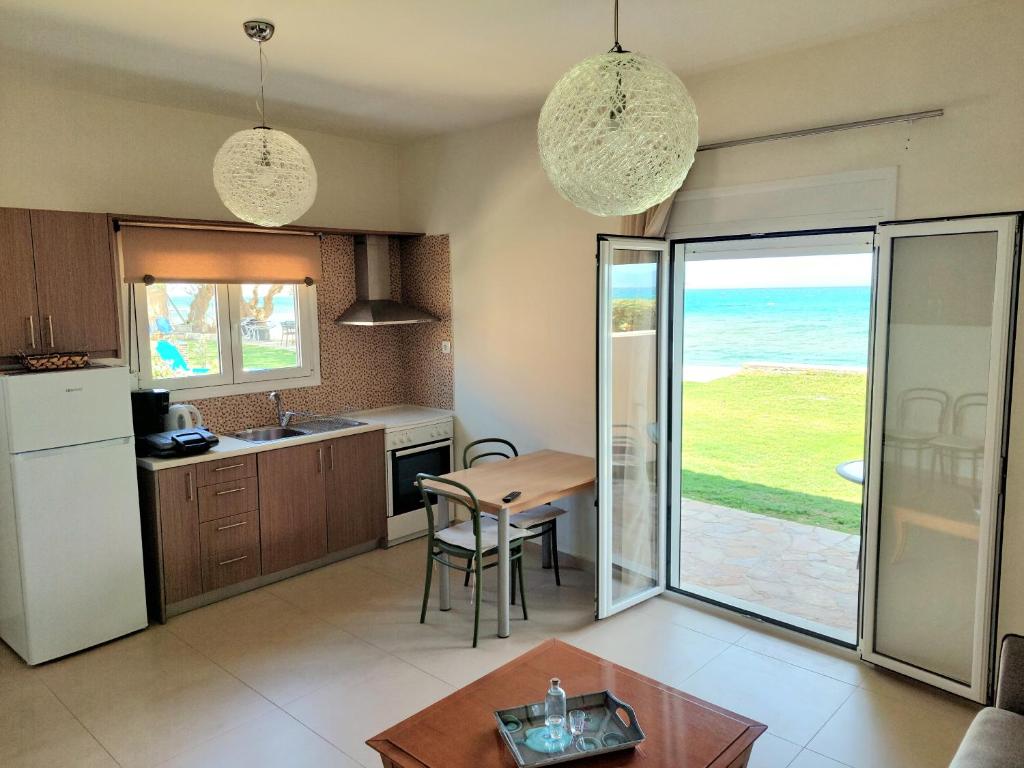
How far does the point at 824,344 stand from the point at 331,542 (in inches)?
344

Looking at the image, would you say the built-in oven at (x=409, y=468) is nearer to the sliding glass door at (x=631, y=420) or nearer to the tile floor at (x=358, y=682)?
the tile floor at (x=358, y=682)

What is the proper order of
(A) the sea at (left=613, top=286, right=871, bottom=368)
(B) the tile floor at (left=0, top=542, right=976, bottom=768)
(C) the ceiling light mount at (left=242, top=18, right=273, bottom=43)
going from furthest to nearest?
1. (A) the sea at (left=613, top=286, right=871, bottom=368)
2. (C) the ceiling light mount at (left=242, top=18, right=273, bottom=43)
3. (B) the tile floor at (left=0, top=542, right=976, bottom=768)

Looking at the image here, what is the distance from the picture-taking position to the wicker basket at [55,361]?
342 cm

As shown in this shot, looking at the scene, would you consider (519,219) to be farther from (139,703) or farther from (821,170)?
(139,703)

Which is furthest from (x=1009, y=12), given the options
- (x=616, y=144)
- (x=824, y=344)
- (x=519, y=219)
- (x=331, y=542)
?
(x=824, y=344)

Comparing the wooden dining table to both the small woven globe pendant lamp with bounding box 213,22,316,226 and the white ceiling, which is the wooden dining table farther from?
the white ceiling

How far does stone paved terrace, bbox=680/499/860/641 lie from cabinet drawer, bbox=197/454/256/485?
270cm

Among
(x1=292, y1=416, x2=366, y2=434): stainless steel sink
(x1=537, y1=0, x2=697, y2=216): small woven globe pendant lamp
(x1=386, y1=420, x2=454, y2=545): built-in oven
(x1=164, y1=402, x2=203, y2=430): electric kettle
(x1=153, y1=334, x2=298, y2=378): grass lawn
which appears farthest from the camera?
(x1=386, y1=420, x2=454, y2=545): built-in oven

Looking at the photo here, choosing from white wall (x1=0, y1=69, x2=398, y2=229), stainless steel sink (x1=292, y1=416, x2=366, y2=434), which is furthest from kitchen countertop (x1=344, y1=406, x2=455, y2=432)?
white wall (x1=0, y1=69, x2=398, y2=229)

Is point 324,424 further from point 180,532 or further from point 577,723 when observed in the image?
point 577,723

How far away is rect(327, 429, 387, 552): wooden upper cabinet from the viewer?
4566mm

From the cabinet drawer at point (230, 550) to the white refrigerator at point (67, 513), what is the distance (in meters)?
0.39

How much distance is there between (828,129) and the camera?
10.5 ft

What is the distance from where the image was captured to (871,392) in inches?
124
